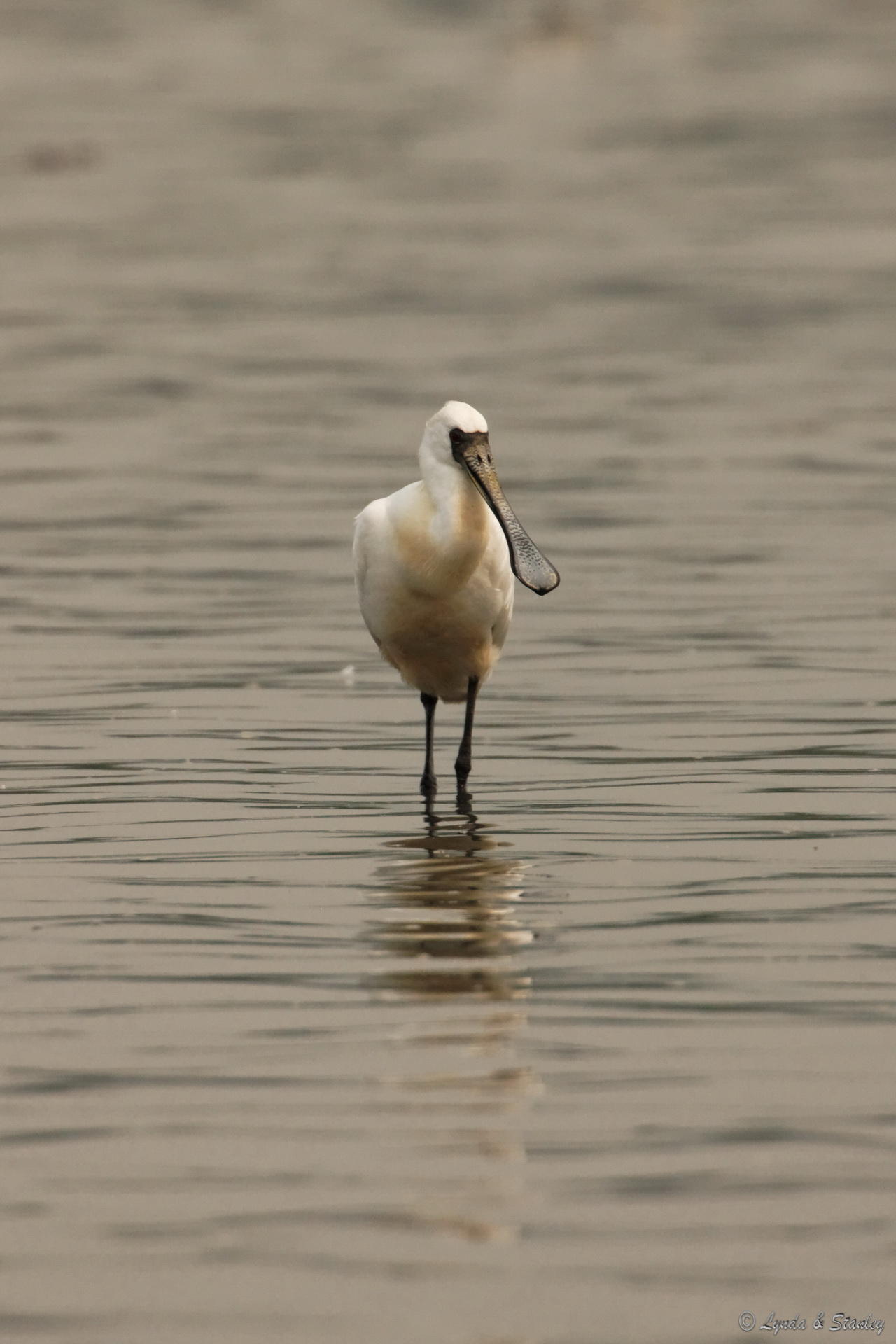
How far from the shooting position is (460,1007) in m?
7.86

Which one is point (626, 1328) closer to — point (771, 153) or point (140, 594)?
point (140, 594)

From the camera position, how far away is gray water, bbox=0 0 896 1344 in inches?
242

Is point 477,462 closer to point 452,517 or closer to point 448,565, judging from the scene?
point 452,517

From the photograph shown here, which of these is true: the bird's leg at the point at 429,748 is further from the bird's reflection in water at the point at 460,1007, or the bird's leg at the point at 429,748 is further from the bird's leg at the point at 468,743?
the bird's reflection in water at the point at 460,1007

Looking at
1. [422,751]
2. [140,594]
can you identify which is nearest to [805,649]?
[422,751]

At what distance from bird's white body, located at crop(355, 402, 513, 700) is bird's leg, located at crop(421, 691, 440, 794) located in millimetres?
153

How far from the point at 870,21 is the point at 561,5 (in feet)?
20.3

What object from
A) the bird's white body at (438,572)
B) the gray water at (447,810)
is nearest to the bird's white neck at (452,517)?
the bird's white body at (438,572)

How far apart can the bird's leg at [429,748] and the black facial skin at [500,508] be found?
27.6 inches

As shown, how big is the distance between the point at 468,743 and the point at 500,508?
944 mm

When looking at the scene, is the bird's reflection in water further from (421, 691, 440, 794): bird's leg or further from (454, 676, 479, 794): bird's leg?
(454, 676, 479, 794): bird's leg

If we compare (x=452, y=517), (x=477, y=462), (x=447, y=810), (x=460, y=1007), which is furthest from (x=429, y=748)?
(x=460, y=1007)

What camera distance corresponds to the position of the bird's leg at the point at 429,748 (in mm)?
10969

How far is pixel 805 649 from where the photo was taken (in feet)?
44.0
